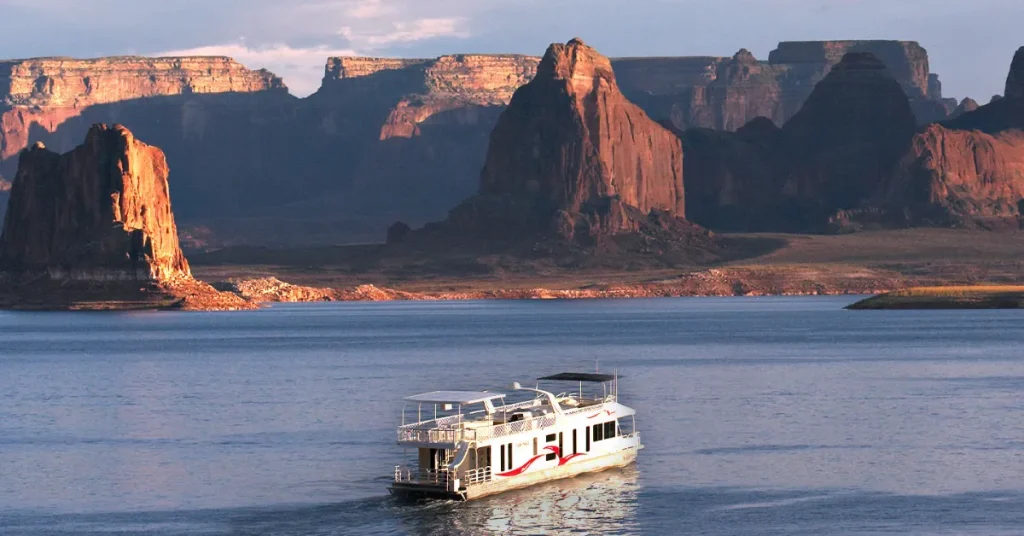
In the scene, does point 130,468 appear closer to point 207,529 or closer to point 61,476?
point 61,476

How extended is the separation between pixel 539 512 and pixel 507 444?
16.7ft

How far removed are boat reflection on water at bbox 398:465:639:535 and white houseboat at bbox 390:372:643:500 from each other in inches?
30.2

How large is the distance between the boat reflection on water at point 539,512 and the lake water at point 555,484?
165 millimetres

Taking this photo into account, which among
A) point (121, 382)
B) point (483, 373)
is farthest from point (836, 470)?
point (121, 382)

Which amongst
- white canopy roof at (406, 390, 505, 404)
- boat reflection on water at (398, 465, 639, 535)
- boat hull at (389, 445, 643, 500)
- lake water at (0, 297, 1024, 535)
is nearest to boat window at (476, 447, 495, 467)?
boat hull at (389, 445, 643, 500)

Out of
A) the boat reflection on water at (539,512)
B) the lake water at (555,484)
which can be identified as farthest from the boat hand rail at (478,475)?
the lake water at (555,484)

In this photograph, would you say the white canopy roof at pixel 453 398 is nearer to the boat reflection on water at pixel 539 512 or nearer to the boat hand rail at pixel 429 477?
the boat hand rail at pixel 429 477

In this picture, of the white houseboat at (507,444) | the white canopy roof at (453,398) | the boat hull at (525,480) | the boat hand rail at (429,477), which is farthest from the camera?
the white canopy roof at (453,398)

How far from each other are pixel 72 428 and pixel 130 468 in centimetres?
1943

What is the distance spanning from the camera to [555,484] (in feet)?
293

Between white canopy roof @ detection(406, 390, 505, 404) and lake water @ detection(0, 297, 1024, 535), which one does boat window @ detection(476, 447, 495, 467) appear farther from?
white canopy roof @ detection(406, 390, 505, 404)

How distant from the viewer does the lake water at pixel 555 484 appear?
3223 inches

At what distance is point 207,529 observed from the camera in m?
80.6

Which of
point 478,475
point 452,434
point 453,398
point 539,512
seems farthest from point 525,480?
point 539,512
